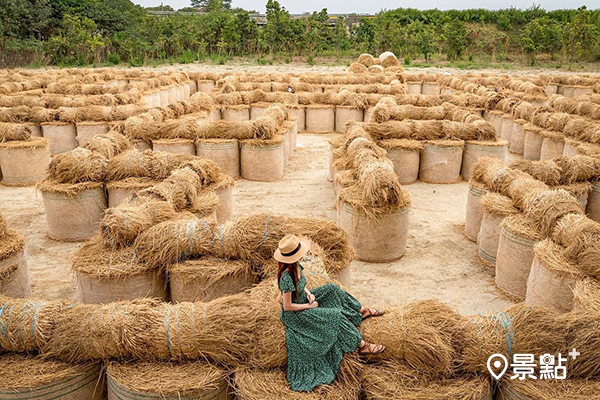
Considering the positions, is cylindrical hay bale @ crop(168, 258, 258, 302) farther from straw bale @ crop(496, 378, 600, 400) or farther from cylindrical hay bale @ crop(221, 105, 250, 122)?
cylindrical hay bale @ crop(221, 105, 250, 122)

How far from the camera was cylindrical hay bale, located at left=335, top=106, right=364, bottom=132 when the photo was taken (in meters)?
17.3

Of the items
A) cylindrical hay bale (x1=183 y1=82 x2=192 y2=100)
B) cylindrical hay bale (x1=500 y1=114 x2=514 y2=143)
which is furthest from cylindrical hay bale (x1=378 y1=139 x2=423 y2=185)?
cylindrical hay bale (x1=183 y1=82 x2=192 y2=100)

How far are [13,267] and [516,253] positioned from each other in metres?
5.96

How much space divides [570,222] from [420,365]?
3021 mm

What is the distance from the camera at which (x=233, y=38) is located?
45938 mm

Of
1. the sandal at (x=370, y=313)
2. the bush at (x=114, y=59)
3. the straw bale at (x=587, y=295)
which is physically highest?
the bush at (x=114, y=59)

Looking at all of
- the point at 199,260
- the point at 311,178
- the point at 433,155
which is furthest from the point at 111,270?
the point at 433,155

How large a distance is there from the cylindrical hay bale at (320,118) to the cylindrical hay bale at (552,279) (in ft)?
40.1

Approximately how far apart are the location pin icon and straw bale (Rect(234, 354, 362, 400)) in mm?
979

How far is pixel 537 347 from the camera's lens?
3758 mm

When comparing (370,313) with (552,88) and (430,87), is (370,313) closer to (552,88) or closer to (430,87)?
(430,87)

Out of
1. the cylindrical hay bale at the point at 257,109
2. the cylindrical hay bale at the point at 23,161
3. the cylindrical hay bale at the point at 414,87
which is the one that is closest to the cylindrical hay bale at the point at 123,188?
the cylindrical hay bale at the point at 23,161

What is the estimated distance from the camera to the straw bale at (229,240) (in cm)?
520

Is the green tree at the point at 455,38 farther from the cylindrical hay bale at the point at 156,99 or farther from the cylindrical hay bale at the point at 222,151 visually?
the cylindrical hay bale at the point at 222,151
